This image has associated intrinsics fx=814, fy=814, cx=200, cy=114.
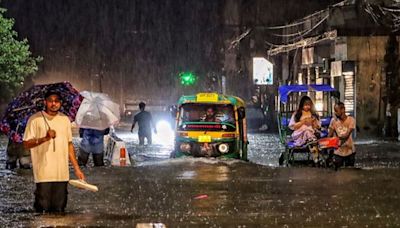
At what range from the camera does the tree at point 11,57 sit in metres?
36.1

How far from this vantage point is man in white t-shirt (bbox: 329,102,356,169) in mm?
17156

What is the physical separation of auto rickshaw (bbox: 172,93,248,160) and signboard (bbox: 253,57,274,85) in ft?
105

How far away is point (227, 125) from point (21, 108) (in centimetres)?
557

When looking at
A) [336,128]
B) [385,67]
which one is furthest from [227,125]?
[385,67]

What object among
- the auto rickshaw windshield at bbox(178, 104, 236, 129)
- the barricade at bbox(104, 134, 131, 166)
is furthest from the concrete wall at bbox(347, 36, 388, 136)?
the barricade at bbox(104, 134, 131, 166)

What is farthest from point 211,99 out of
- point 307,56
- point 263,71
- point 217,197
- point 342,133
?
point 263,71

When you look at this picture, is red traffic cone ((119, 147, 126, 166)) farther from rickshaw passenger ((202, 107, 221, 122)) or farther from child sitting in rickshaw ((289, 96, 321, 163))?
child sitting in rickshaw ((289, 96, 321, 163))

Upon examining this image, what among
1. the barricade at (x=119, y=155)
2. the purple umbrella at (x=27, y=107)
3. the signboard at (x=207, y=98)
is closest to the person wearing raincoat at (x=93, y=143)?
the barricade at (x=119, y=155)

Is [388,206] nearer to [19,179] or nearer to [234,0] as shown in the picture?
[19,179]

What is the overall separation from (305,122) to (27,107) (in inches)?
238

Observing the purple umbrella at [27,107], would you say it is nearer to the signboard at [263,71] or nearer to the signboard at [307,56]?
the signboard at [307,56]

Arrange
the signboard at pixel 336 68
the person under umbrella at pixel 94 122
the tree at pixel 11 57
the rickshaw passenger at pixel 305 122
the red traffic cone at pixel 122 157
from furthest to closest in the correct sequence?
the signboard at pixel 336 68
the tree at pixel 11 57
the red traffic cone at pixel 122 157
the person under umbrella at pixel 94 122
the rickshaw passenger at pixel 305 122

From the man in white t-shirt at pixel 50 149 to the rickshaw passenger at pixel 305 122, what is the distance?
806cm

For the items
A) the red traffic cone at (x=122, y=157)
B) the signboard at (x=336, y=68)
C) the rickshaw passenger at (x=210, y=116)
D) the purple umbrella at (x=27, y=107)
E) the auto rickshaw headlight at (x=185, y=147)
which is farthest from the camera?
the signboard at (x=336, y=68)
